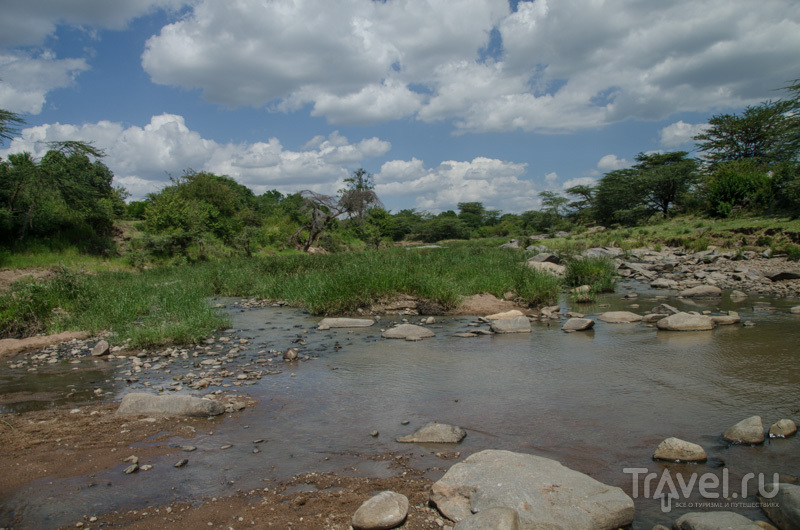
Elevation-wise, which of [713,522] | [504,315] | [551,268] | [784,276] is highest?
[784,276]

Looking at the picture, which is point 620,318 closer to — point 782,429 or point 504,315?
point 504,315

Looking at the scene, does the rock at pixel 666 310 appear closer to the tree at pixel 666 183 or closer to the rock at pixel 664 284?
the rock at pixel 664 284

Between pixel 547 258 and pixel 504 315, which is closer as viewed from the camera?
pixel 504 315

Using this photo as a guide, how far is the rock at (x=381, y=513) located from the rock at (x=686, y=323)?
911 cm

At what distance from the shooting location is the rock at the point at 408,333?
10.2 meters

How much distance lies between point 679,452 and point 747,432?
0.93 meters

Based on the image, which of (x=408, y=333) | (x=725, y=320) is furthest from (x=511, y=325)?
(x=725, y=320)

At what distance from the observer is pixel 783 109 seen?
37.3 m

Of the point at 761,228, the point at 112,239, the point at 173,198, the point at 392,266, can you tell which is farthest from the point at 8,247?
the point at 761,228

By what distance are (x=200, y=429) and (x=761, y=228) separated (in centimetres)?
2767

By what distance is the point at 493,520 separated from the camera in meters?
3.08

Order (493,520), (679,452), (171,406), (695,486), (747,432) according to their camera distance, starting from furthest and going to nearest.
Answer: (171,406), (747,432), (679,452), (695,486), (493,520)

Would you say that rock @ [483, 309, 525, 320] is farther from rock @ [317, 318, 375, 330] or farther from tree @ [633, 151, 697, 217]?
tree @ [633, 151, 697, 217]

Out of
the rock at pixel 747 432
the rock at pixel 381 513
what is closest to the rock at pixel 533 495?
the rock at pixel 381 513
